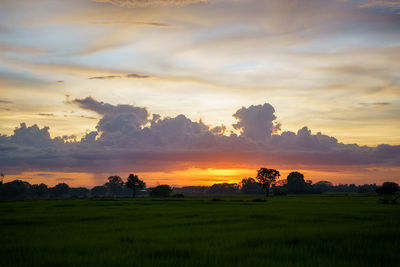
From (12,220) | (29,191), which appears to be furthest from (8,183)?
(12,220)

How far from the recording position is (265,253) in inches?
484

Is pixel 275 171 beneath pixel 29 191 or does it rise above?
above

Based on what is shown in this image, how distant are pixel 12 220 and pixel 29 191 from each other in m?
169

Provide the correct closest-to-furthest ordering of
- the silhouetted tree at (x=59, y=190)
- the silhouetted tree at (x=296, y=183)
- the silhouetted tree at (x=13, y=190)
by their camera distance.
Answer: the silhouetted tree at (x=13, y=190) → the silhouetted tree at (x=296, y=183) → the silhouetted tree at (x=59, y=190)

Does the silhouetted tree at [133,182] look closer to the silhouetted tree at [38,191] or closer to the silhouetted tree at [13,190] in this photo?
the silhouetted tree at [13,190]

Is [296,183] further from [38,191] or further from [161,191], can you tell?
[38,191]

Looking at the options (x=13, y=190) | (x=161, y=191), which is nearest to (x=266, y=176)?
(x=161, y=191)

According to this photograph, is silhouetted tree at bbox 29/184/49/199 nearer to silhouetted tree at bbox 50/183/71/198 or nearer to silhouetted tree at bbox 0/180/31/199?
silhouetted tree at bbox 50/183/71/198

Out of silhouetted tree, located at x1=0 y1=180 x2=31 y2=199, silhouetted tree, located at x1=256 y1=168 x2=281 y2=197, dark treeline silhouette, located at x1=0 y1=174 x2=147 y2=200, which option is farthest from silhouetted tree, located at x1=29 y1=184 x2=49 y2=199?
silhouetted tree, located at x1=256 y1=168 x2=281 y2=197

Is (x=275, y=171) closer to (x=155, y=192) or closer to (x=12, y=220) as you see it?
(x=155, y=192)

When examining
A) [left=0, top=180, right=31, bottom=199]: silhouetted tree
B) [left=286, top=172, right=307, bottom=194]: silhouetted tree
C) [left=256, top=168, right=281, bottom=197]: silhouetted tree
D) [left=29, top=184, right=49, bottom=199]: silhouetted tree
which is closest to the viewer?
[left=256, top=168, right=281, bottom=197]: silhouetted tree

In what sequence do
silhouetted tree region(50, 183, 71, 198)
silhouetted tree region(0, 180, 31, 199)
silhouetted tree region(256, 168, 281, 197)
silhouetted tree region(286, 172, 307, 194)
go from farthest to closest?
1. silhouetted tree region(50, 183, 71, 198)
2. silhouetted tree region(286, 172, 307, 194)
3. silhouetted tree region(0, 180, 31, 199)
4. silhouetted tree region(256, 168, 281, 197)

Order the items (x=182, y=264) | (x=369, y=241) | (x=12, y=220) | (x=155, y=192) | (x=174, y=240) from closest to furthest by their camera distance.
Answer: (x=182, y=264) < (x=369, y=241) < (x=174, y=240) < (x=12, y=220) < (x=155, y=192)

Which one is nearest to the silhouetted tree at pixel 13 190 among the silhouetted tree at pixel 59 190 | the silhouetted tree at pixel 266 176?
the silhouetted tree at pixel 59 190
